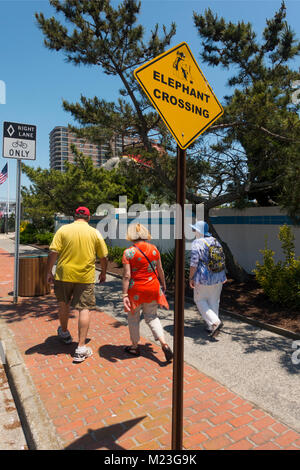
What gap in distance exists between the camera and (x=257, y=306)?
6.21 m

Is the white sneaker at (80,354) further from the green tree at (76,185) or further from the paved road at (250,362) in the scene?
A: the green tree at (76,185)

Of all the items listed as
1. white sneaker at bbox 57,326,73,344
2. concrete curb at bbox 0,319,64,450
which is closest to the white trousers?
white sneaker at bbox 57,326,73,344

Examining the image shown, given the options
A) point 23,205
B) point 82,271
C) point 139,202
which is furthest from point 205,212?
point 23,205

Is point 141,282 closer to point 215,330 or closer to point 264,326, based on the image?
point 215,330

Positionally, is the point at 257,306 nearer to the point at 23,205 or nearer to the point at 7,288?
the point at 7,288

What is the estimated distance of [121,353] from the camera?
14.2 feet

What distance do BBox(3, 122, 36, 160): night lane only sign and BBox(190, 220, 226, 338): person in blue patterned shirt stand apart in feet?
13.3

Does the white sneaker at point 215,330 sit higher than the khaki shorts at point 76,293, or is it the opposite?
the khaki shorts at point 76,293

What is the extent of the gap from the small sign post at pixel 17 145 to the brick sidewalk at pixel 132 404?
275cm

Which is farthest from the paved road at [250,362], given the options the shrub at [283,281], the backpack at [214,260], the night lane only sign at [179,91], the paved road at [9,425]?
the night lane only sign at [179,91]

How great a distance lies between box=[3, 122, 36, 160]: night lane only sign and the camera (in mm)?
6691

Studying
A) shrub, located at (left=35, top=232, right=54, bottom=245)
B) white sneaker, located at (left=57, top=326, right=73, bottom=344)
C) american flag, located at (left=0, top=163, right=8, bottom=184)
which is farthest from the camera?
shrub, located at (left=35, top=232, right=54, bottom=245)

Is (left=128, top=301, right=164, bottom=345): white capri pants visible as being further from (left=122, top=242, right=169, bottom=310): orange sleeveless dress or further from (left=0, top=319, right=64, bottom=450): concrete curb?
(left=0, top=319, right=64, bottom=450): concrete curb

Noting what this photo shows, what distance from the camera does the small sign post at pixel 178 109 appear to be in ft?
7.39
